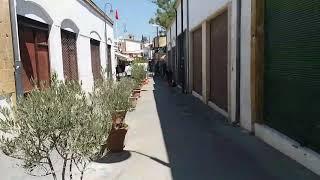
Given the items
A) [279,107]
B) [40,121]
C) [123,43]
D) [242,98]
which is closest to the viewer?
[40,121]

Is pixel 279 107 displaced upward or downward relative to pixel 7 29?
downward

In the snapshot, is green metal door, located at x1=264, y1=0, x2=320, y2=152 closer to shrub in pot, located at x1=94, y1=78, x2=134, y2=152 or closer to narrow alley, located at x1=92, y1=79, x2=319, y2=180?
narrow alley, located at x1=92, y1=79, x2=319, y2=180

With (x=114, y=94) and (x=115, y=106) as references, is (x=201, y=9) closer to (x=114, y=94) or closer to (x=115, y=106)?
(x=114, y=94)

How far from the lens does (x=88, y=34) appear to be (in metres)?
18.9

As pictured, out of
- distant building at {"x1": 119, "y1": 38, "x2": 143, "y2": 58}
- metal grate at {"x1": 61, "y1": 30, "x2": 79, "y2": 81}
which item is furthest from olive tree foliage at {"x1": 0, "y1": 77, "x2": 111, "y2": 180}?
distant building at {"x1": 119, "y1": 38, "x2": 143, "y2": 58}

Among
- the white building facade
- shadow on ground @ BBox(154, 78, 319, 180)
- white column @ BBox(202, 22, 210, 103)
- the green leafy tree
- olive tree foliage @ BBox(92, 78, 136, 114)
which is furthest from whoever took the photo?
the white building facade

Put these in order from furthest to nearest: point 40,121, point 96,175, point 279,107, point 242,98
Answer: point 242,98 → point 279,107 → point 96,175 → point 40,121

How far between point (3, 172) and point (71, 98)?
2878 millimetres

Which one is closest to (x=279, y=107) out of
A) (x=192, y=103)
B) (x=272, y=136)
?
(x=272, y=136)

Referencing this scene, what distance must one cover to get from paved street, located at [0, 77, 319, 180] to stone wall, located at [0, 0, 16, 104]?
78.2 inches

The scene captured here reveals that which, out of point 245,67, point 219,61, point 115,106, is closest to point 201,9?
point 219,61

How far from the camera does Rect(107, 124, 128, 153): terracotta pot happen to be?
7.20 m

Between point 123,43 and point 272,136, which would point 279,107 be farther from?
point 123,43

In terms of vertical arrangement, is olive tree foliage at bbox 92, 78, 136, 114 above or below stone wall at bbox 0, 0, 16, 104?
below
